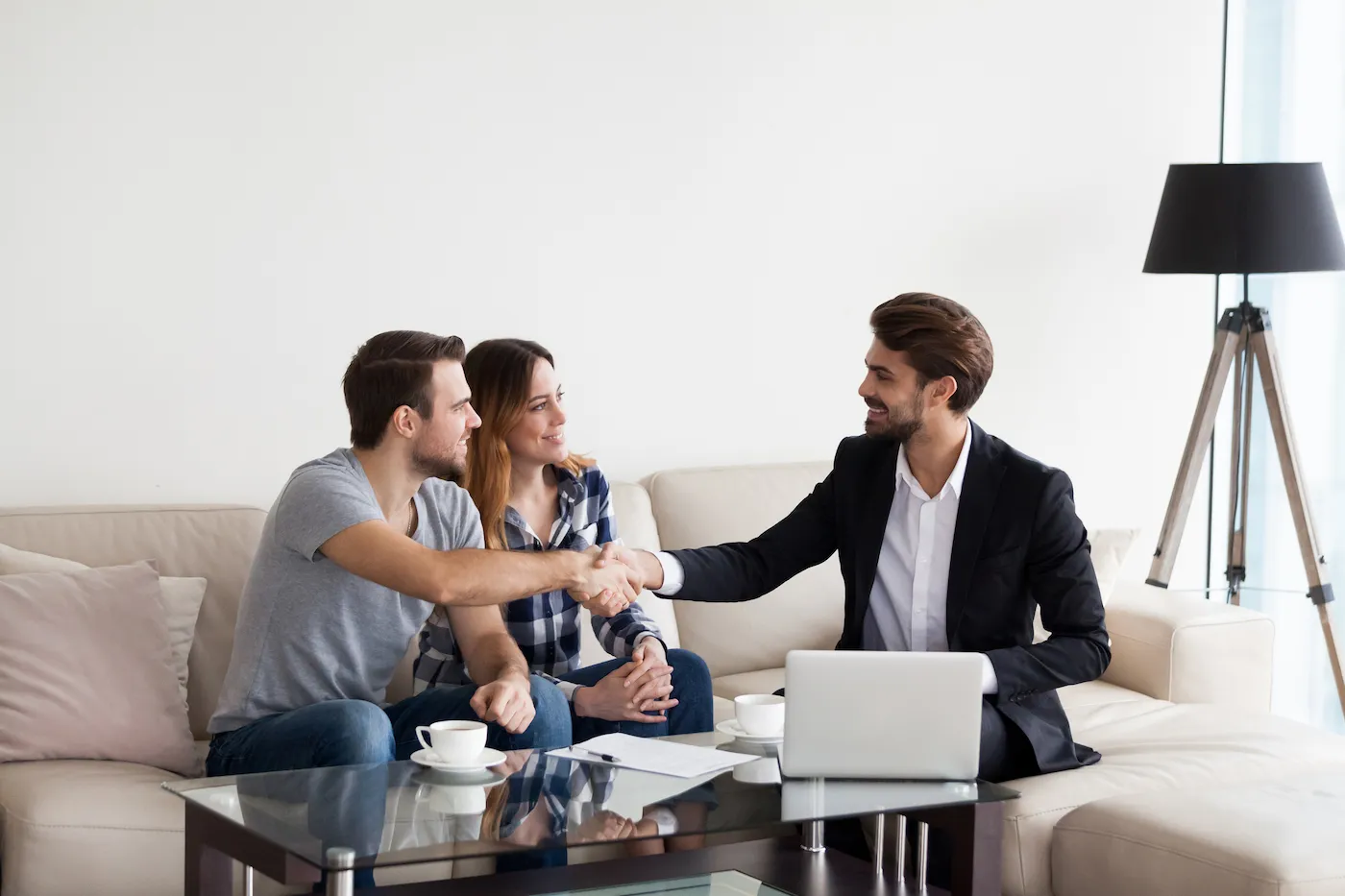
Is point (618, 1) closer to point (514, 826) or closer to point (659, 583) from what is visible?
point (659, 583)

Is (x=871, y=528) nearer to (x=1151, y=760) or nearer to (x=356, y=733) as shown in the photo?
(x=1151, y=760)

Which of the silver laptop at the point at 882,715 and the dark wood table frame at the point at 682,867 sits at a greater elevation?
the silver laptop at the point at 882,715

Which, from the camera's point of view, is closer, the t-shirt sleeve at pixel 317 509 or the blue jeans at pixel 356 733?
the blue jeans at pixel 356 733

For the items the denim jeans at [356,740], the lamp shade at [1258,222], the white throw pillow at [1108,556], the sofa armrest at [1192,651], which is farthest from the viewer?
the lamp shade at [1258,222]

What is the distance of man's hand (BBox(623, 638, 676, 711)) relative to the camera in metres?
2.45

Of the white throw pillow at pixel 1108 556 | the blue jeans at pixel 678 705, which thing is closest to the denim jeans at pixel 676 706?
the blue jeans at pixel 678 705

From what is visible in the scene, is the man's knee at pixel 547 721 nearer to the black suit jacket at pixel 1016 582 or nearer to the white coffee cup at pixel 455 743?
the white coffee cup at pixel 455 743

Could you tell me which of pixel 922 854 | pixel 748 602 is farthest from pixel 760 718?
pixel 748 602

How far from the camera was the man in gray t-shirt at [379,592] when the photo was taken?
2225mm

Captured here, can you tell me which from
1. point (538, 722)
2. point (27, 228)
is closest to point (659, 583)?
point (538, 722)

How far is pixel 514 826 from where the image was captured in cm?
175

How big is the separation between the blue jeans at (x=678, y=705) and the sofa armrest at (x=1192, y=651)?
1117 mm

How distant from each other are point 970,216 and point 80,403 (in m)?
2.29

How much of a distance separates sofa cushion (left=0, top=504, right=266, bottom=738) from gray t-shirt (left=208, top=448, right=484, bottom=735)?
391 mm
